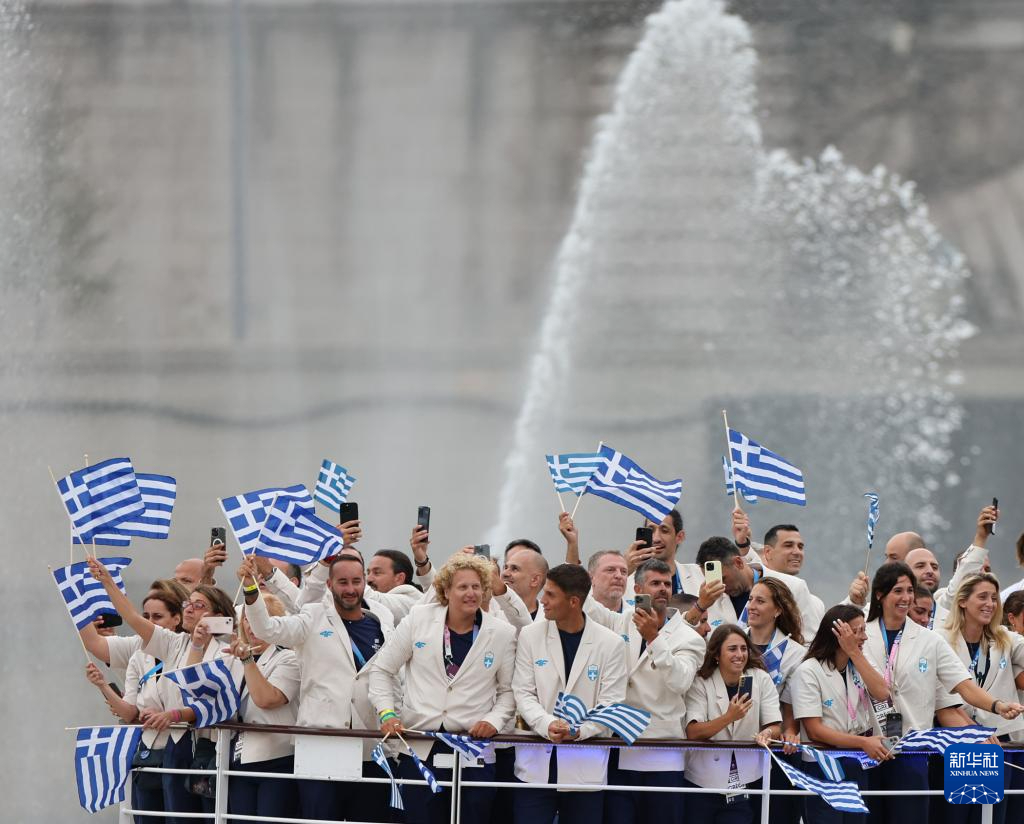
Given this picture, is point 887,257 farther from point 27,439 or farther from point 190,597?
point 190,597

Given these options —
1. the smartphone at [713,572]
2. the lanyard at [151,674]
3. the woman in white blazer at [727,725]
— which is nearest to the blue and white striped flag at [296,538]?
the lanyard at [151,674]

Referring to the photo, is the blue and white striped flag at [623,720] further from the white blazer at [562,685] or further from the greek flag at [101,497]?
the greek flag at [101,497]

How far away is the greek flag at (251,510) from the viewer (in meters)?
8.72

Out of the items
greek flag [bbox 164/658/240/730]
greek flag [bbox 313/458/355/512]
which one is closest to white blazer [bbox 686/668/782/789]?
greek flag [bbox 164/658/240/730]

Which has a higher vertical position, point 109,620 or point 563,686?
point 109,620

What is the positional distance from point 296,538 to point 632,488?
2026mm

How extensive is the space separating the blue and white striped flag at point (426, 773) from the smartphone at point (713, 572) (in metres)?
1.59

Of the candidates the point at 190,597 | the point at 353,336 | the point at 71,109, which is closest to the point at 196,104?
the point at 71,109

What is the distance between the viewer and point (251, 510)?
8.85 metres

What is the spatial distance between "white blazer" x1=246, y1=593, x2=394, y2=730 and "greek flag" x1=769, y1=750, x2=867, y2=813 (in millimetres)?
2003

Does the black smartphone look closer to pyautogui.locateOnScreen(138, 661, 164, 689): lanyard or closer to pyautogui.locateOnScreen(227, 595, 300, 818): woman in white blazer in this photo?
pyautogui.locateOnScreen(227, 595, 300, 818): woman in white blazer

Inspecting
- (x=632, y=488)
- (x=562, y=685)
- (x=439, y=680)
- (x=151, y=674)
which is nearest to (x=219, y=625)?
(x=151, y=674)

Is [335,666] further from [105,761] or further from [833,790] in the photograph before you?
[833,790]

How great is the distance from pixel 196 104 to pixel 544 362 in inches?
219
